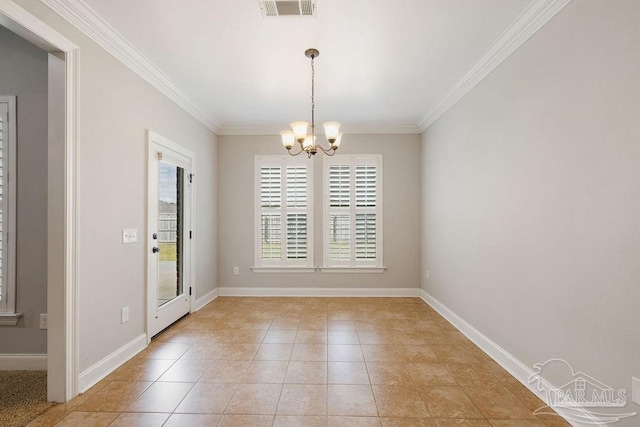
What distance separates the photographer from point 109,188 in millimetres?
2549

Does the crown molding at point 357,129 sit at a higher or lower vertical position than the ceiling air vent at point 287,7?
lower

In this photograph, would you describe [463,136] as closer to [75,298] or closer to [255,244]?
[255,244]

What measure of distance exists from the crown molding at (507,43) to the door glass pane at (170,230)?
345 centimetres

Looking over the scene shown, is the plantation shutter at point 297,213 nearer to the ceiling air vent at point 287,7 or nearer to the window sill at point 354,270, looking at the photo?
the window sill at point 354,270

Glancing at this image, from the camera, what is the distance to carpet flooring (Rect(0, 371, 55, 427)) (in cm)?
196

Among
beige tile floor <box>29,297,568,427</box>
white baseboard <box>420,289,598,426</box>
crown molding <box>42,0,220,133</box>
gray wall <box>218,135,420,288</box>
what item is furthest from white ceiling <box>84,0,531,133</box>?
beige tile floor <box>29,297,568,427</box>

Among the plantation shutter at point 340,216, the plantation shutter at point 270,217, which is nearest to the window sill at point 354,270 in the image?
the plantation shutter at point 340,216

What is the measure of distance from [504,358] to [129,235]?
3535mm

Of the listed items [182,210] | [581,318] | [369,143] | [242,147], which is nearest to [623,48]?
[581,318]

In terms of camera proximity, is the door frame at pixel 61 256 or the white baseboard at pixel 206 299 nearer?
the door frame at pixel 61 256

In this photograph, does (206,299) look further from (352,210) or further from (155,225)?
(352,210)

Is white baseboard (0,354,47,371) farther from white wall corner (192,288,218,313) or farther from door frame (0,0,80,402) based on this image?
white wall corner (192,288,218,313)

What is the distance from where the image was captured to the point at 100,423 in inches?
75.4

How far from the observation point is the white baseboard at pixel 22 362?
2527 mm
